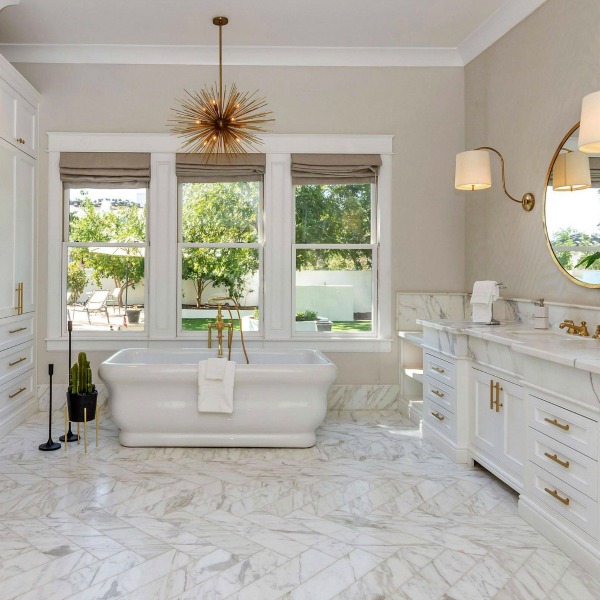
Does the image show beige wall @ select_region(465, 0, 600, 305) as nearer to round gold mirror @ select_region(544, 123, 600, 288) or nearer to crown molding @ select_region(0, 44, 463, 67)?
round gold mirror @ select_region(544, 123, 600, 288)

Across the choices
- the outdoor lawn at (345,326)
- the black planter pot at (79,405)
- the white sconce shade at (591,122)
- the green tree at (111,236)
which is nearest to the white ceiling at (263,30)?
the green tree at (111,236)

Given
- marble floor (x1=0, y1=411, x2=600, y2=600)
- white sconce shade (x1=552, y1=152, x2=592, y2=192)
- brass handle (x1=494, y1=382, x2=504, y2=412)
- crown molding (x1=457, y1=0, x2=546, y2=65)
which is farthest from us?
crown molding (x1=457, y1=0, x2=546, y2=65)

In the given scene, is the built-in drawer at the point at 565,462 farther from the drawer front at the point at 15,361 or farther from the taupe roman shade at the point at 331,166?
the drawer front at the point at 15,361

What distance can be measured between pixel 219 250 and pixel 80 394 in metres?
1.71

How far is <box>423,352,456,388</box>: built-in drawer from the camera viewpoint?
3502 millimetres

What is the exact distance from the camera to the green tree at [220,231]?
480cm

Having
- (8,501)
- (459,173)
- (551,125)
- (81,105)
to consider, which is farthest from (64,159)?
(551,125)

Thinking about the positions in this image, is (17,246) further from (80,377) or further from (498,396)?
(498,396)

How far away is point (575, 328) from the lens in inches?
122

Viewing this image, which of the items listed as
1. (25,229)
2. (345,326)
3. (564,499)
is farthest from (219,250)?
(564,499)

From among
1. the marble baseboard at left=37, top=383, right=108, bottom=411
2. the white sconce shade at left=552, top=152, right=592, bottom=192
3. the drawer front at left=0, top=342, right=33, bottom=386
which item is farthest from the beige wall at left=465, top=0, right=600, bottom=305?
the drawer front at left=0, top=342, right=33, bottom=386

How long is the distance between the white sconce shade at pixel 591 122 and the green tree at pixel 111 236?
11.3 ft

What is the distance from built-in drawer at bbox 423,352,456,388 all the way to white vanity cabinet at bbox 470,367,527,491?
17 cm

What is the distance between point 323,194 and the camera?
15.9ft
